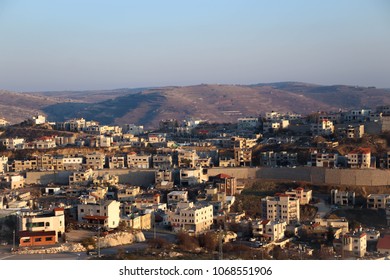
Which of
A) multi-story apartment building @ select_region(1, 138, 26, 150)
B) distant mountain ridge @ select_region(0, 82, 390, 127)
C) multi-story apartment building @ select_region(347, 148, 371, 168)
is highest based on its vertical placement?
multi-story apartment building @ select_region(347, 148, 371, 168)

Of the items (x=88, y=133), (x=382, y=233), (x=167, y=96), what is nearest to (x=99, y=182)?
(x=382, y=233)

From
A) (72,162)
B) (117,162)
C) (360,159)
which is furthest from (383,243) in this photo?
(72,162)

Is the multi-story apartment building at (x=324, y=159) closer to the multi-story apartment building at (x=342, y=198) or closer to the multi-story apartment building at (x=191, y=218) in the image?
the multi-story apartment building at (x=342, y=198)

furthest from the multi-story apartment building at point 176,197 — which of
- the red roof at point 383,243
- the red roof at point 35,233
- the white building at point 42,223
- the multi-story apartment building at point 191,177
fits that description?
the red roof at point 383,243

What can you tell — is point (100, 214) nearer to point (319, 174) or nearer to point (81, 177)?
point (81, 177)

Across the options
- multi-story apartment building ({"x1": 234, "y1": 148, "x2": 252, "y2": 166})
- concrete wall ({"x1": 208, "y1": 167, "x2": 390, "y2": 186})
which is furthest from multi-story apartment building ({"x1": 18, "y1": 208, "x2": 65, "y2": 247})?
multi-story apartment building ({"x1": 234, "y1": 148, "x2": 252, "y2": 166})

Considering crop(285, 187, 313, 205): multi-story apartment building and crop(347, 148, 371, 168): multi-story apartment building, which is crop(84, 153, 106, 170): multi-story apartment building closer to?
crop(285, 187, 313, 205): multi-story apartment building

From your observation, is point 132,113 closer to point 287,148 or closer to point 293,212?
point 287,148
